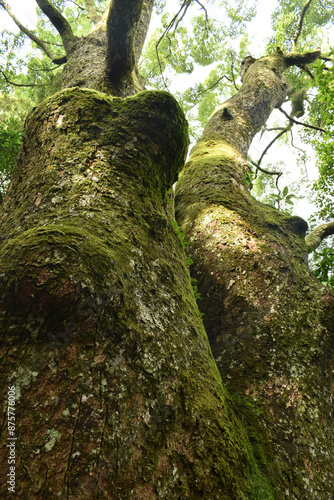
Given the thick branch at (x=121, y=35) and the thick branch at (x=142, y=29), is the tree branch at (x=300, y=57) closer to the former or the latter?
the thick branch at (x=142, y=29)

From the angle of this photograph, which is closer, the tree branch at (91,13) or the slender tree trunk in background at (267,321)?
the slender tree trunk in background at (267,321)

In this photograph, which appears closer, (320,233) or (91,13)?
(320,233)

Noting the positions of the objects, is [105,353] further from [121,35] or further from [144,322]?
[121,35]

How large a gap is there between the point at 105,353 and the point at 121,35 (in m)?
2.60

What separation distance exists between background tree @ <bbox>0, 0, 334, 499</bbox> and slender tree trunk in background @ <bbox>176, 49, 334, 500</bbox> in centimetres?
1

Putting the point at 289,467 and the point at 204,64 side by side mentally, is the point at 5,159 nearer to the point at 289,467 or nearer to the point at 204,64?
the point at 289,467

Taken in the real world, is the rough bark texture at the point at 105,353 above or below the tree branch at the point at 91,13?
below

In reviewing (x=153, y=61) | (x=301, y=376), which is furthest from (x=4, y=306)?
(x=153, y=61)

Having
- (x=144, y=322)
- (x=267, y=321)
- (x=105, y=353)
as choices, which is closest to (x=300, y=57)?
(x=267, y=321)

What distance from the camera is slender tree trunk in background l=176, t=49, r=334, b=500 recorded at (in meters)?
1.60

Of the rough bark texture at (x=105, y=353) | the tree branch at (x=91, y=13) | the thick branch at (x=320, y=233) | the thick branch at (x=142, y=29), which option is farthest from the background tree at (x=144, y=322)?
the tree branch at (x=91, y=13)

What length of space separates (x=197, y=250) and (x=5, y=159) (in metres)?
3.09

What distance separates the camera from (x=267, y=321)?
6.93 feet

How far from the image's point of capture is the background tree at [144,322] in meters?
1.06
